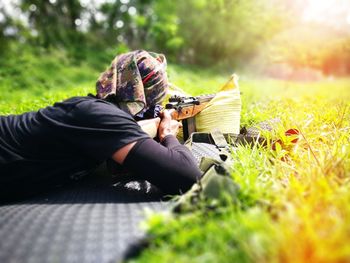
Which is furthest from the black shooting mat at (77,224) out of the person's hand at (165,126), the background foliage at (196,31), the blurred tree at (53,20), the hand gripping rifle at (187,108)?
the blurred tree at (53,20)

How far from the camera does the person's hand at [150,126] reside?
2.20 m

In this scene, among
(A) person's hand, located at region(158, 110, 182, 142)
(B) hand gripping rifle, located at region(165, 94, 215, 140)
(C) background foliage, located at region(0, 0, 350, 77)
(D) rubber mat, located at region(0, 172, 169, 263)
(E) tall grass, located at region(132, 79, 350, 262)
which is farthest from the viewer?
(C) background foliage, located at region(0, 0, 350, 77)

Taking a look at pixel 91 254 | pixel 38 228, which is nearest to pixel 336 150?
pixel 91 254

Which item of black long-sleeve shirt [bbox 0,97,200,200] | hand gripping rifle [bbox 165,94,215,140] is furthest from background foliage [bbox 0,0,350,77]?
black long-sleeve shirt [bbox 0,97,200,200]

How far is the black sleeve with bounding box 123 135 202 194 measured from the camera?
180 cm

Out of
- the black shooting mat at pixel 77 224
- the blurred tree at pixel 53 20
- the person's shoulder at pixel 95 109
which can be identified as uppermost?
the blurred tree at pixel 53 20

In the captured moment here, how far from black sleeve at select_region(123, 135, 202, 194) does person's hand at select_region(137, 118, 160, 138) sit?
349mm

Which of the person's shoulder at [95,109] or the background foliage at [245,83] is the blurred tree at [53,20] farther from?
the person's shoulder at [95,109]

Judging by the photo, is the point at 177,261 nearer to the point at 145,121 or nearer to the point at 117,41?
the point at 145,121

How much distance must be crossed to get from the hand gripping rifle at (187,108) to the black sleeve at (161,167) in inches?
32.8

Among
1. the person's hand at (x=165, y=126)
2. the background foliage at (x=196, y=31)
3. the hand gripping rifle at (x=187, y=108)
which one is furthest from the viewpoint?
the background foliage at (x=196, y=31)

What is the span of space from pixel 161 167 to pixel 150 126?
0.50 m

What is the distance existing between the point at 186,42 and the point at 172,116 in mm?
20426

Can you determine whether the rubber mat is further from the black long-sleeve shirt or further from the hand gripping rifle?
the hand gripping rifle
